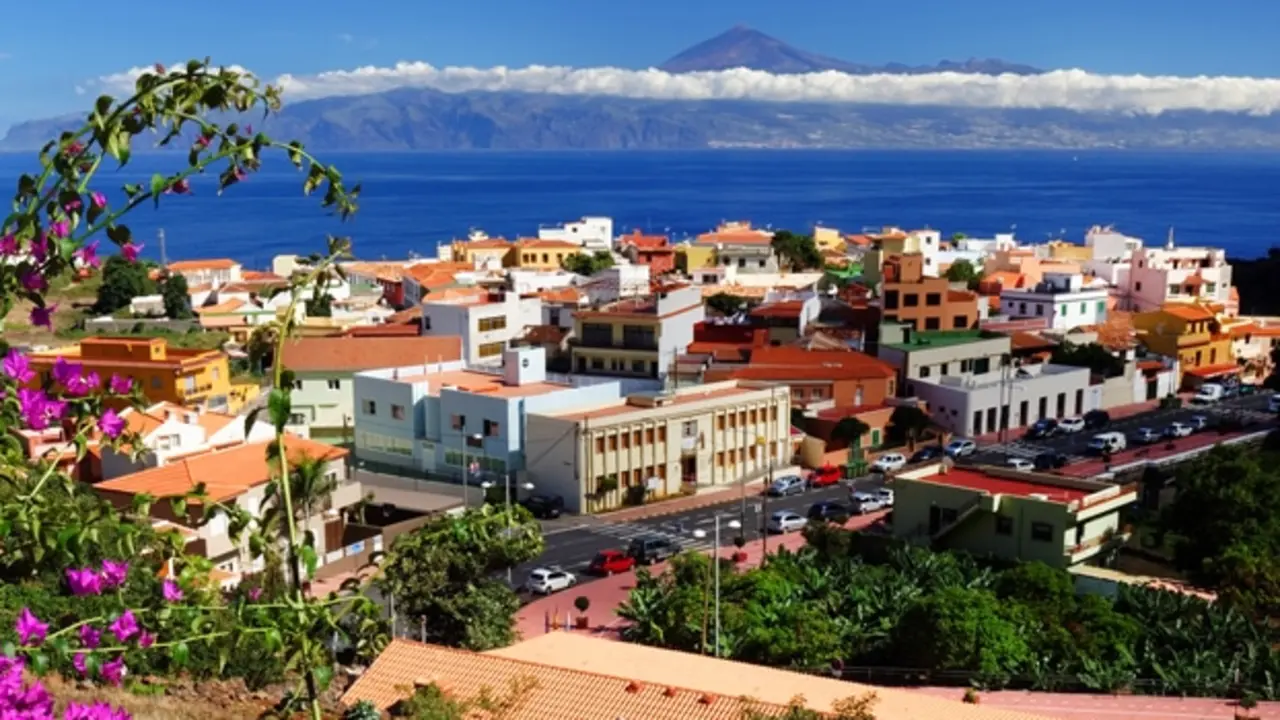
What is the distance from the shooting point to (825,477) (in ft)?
105

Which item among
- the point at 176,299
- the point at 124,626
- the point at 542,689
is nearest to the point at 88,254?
the point at 124,626

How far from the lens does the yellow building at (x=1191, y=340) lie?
44.7 meters

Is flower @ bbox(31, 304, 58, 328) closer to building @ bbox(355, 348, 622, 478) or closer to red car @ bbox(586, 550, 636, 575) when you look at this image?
red car @ bbox(586, 550, 636, 575)

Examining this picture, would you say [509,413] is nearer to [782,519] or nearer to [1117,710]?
[782,519]

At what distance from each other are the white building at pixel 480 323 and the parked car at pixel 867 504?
15.3 m

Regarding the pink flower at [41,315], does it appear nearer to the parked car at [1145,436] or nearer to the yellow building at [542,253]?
the parked car at [1145,436]

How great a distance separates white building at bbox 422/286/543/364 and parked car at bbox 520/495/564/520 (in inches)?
486

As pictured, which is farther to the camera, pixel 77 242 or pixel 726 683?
pixel 726 683

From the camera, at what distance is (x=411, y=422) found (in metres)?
31.6

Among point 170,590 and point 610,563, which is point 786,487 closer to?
point 610,563

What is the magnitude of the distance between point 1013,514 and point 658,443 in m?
9.77

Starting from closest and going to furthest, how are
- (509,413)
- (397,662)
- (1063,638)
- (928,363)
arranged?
1. (397,662)
2. (1063,638)
3. (509,413)
4. (928,363)

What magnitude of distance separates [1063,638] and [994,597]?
1315 millimetres

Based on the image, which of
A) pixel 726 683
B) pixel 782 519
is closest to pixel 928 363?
pixel 782 519
